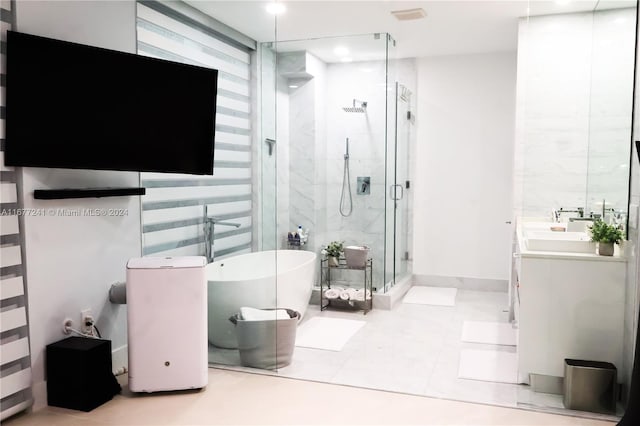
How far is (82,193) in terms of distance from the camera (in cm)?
316

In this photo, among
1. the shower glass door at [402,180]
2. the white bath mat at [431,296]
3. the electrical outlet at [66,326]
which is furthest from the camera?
the shower glass door at [402,180]

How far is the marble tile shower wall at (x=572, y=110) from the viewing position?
3.42m

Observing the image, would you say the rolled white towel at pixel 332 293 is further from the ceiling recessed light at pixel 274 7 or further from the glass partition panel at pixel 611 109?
the ceiling recessed light at pixel 274 7

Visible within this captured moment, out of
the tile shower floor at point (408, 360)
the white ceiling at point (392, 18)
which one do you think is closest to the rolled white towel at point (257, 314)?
the tile shower floor at point (408, 360)

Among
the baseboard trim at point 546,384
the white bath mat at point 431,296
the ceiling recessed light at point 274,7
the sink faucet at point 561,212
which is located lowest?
the white bath mat at point 431,296

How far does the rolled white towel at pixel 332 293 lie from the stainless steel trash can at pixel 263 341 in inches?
35.9

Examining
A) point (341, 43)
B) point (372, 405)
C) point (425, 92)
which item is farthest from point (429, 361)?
point (425, 92)

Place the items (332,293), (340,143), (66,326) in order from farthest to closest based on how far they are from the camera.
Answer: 1. (340,143)
2. (332,293)
3. (66,326)

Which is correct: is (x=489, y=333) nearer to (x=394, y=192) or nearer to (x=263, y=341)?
(x=394, y=192)

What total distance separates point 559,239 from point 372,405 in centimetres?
141

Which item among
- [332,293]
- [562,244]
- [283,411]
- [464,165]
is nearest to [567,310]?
[562,244]

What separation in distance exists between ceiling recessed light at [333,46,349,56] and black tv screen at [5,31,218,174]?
4.60 feet

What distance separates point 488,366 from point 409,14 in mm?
2641

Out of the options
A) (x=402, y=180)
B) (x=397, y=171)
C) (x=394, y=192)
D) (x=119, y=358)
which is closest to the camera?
(x=119, y=358)
